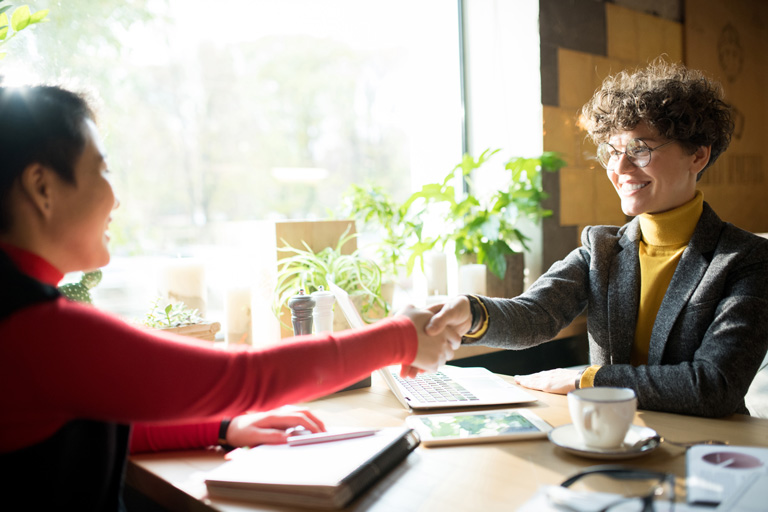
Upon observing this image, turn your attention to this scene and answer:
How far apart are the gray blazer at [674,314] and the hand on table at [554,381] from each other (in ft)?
0.26

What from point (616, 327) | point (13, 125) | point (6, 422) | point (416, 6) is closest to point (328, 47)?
point (416, 6)

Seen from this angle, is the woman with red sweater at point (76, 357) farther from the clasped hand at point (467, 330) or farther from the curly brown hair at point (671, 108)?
the curly brown hair at point (671, 108)

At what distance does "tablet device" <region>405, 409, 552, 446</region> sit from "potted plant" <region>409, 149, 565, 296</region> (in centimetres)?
126

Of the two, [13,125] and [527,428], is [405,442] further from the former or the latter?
[13,125]

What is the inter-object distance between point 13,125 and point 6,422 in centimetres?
36

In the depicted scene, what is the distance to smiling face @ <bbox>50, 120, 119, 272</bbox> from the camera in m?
0.80

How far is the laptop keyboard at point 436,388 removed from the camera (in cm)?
124

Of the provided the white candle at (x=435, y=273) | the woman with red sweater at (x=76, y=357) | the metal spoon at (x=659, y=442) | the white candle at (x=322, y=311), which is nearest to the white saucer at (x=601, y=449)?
the metal spoon at (x=659, y=442)

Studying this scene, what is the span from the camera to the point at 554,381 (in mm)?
1327

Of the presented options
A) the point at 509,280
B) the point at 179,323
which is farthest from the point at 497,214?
the point at 179,323

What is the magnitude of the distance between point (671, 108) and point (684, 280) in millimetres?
402

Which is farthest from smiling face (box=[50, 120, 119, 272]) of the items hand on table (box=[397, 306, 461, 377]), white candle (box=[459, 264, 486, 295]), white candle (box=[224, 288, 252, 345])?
white candle (box=[459, 264, 486, 295])

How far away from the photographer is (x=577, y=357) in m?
2.71

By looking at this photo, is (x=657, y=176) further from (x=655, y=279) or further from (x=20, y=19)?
(x=20, y=19)
